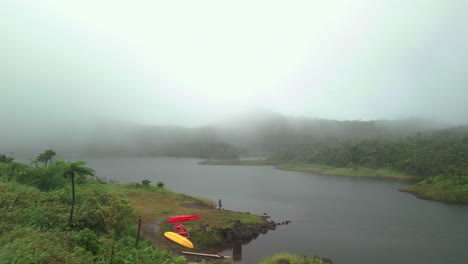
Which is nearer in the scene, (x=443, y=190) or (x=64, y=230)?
(x=64, y=230)

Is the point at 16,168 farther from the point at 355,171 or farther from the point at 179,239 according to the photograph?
the point at 355,171

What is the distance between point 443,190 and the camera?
70.2m

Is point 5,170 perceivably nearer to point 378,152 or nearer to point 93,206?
point 93,206

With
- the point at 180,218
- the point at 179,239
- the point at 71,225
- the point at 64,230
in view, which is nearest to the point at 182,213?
the point at 180,218

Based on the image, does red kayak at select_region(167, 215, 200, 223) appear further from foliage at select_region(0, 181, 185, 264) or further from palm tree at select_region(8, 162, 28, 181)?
palm tree at select_region(8, 162, 28, 181)

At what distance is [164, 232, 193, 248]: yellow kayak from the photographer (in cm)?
3491

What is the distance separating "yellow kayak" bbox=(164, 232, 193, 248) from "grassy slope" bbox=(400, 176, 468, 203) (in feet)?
194

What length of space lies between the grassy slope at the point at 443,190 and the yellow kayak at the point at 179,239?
194 feet

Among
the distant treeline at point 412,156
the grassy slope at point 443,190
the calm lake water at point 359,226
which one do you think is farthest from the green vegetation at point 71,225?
the distant treeline at point 412,156

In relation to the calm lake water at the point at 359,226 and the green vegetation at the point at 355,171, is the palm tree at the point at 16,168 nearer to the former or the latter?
the calm lake water at the point at 359,226

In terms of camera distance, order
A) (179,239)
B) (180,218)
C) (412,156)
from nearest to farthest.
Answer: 1. (179,239)
2. (180,218)
3. (412,156)

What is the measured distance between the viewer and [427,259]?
3500 cm

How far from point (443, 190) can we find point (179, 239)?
63.2 meters

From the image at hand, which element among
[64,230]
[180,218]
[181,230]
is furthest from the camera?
[180,218]
